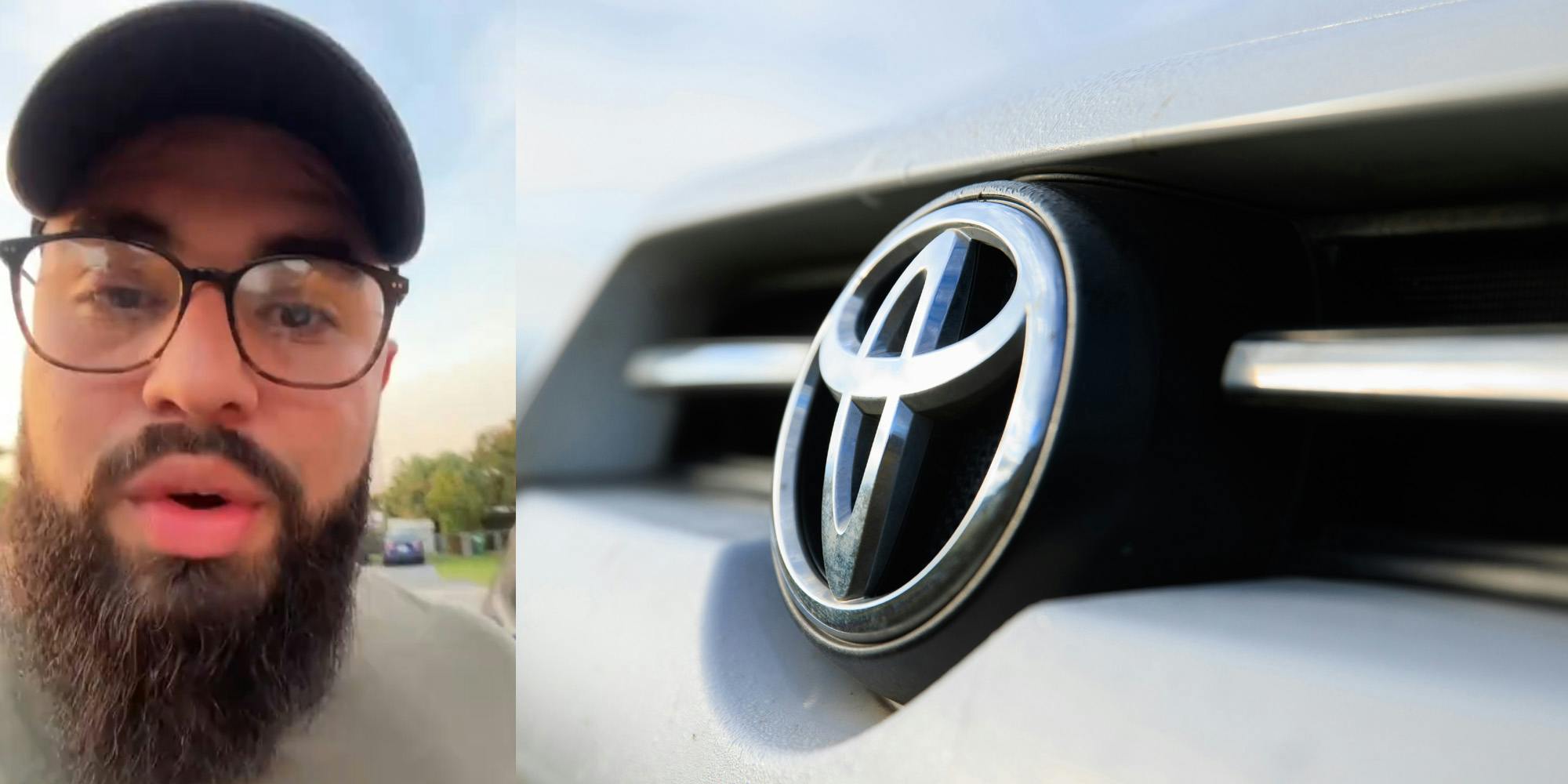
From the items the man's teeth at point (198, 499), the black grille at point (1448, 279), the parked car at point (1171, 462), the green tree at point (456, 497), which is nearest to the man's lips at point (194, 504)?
the man's teeth at point (198, 499)

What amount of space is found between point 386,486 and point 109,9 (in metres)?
0.29

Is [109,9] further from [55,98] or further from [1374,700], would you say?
[1374,700]

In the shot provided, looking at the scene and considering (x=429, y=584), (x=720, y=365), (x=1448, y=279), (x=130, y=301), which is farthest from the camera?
(x=720, y=365)

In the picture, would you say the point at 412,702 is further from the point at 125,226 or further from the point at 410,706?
the point at 125,226

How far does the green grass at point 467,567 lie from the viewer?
73cm

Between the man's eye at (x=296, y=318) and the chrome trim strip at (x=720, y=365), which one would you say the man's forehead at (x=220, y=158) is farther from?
the chrome trim strip at (x=720, y=365)

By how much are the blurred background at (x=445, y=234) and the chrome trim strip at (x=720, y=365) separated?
470 mm

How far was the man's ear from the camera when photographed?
2.29ft

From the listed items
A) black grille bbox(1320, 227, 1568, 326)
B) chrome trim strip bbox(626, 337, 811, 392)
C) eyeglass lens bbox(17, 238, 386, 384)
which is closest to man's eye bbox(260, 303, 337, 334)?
eyeglass lens bbox(17, 238, 386, 384)

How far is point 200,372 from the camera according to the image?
0.64m

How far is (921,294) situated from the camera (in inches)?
35.9

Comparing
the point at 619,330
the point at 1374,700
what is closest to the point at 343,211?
the point at 1374,700

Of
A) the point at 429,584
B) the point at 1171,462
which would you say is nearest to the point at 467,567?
the point at 429,584

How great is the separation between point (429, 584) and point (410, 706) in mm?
75
